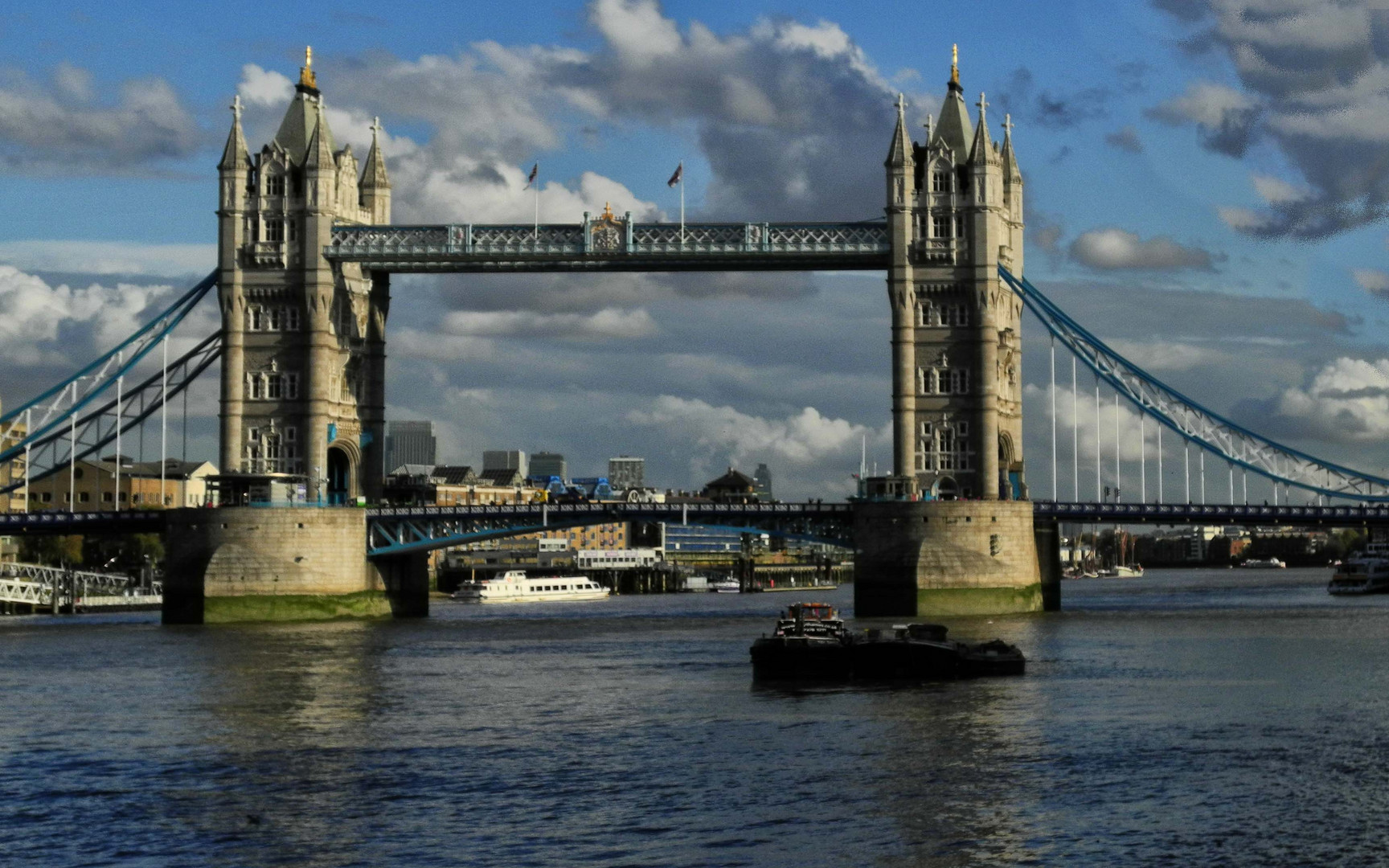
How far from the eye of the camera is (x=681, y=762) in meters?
52.7

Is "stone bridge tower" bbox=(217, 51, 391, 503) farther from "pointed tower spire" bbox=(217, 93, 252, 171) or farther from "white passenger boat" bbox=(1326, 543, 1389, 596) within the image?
"white passenger boat" bbox=(1326, 543, 1389, 596)

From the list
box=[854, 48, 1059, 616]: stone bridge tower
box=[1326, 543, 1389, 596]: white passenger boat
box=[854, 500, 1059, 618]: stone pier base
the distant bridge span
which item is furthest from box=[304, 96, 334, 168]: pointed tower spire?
box=[1326, 543, 1389, 596]: white passenger boat

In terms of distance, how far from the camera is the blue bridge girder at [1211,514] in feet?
436

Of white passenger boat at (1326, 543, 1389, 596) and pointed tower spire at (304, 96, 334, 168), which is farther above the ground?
pointed tower spire at (304, 96, 334, 168)

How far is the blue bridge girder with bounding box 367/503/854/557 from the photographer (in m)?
128

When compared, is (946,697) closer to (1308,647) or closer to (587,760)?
(587,760)

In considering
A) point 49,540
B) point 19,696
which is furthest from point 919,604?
point 49,540

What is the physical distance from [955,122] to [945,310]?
1234 centimetres

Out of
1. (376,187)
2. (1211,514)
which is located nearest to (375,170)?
(376,187)

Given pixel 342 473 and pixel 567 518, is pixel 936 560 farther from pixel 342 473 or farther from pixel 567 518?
pixel 342 473

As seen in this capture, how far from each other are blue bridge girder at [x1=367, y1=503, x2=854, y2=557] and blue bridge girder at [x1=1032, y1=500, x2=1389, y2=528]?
46.4ft

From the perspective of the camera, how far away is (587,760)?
175 feet

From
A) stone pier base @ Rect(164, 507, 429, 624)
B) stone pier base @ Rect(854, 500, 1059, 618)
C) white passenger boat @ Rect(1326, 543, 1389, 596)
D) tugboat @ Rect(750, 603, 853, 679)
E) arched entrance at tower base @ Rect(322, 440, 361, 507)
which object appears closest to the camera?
tugboat @ Rect(750, 603, 853, 679)

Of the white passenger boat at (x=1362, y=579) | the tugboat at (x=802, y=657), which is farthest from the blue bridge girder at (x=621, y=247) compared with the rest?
the white passenger boat at (x=1362, y=579)
